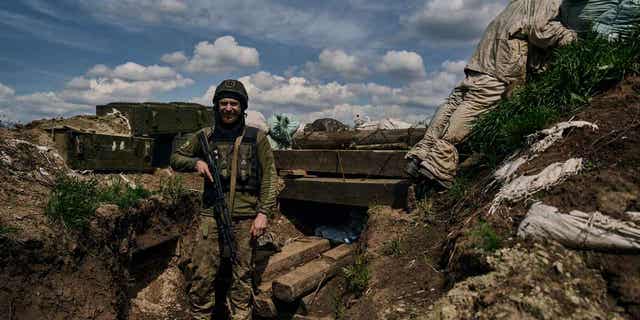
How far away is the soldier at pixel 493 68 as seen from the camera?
12.5ft

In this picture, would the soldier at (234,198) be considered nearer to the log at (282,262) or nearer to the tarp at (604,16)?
the log at (282,262)

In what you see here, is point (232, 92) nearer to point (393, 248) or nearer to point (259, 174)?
point (259, 174)

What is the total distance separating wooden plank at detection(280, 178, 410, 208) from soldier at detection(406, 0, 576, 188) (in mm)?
483

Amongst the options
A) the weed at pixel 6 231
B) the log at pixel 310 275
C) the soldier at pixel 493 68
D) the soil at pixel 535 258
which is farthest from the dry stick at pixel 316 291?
the weed at pixel 6 231

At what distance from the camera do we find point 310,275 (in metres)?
4.12

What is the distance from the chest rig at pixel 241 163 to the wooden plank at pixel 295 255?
1.03m

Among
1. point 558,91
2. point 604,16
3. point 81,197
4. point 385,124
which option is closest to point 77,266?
point 81,197

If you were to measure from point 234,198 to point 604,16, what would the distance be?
12.4 feet

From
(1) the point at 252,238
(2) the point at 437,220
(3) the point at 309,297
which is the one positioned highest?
(2) the point at 437,220

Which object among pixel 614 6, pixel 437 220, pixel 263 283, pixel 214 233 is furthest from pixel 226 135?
pixel 614 6

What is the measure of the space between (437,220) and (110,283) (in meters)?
3.12

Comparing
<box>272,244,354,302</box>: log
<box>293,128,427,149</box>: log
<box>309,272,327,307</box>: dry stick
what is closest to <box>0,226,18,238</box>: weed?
<box>272,244,354,302</box>: log

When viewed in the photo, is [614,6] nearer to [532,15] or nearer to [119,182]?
[532,15]

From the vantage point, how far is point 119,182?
5.19 metres
